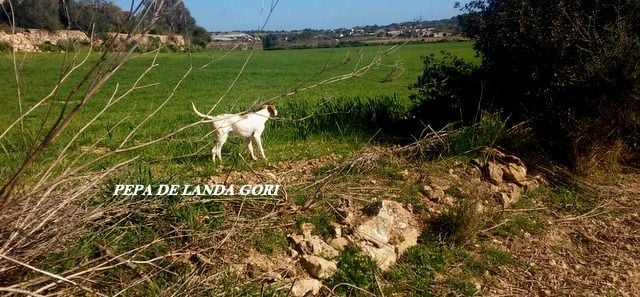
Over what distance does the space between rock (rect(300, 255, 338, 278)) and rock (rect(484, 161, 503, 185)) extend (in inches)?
108

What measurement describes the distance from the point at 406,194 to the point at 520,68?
10.5ft

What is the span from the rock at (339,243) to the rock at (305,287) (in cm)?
54

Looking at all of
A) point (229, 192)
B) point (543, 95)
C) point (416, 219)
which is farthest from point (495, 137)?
point (229, 192)

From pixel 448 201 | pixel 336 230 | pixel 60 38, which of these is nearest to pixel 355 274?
pixel 336 230

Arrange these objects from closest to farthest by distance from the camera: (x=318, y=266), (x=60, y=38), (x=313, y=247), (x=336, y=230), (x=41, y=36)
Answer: (x=60, y=38) < (x=41, y=36) < (x=318, y=266) < (x=313, y=247) < (x=336, y=230)

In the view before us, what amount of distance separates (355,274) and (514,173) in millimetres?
2997

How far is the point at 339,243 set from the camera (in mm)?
4348

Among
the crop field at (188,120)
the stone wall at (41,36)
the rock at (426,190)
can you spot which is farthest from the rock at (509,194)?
the stone wall at (41,36)

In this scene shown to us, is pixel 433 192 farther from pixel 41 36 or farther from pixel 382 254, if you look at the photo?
pixel 41 36

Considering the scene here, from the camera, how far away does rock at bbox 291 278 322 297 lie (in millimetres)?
3614

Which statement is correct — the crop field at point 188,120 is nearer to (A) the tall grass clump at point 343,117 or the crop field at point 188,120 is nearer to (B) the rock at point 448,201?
(A) the tall grass clump at point 343,117

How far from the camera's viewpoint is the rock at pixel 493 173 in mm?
6070

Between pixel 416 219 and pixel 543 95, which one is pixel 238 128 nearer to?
pixel 416 219

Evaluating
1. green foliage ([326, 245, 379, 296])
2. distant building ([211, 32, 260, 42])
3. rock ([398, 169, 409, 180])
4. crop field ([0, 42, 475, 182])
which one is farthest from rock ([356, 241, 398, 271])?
distant building ([211, 32, 260, 42])
